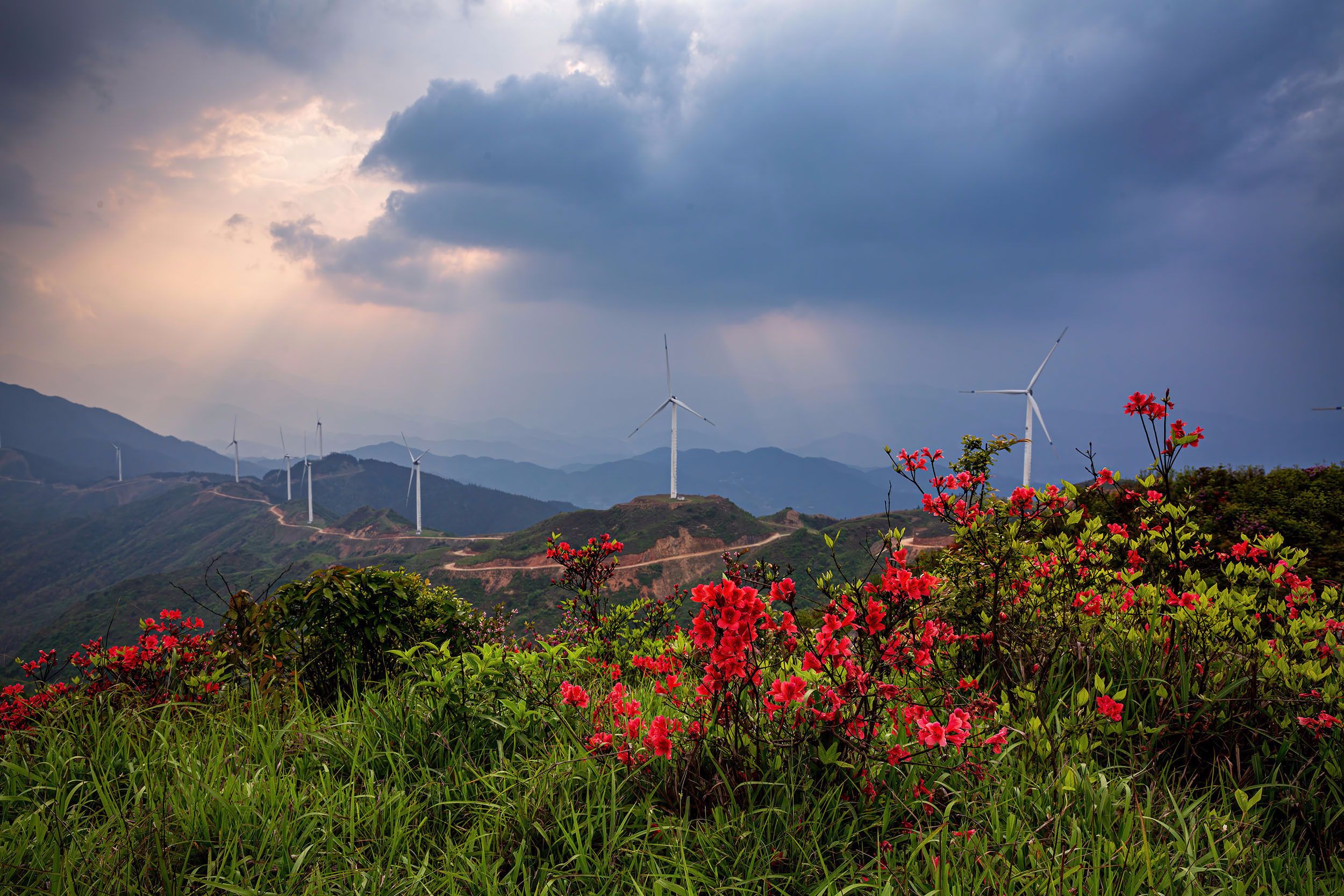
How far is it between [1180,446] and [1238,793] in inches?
125

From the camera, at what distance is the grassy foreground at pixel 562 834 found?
2850mm

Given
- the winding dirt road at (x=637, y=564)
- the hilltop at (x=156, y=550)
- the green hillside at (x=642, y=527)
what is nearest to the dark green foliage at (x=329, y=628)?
the winding dirt road at (x=637, y=564)

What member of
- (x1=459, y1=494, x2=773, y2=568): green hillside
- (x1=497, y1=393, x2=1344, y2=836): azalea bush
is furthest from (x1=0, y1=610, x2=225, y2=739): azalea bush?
(x1=459, y1=494, x2=773, y2=568): green hillside

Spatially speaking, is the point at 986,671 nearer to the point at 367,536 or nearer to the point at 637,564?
the point at 637,564

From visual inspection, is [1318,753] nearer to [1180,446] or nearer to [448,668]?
[1180,446]

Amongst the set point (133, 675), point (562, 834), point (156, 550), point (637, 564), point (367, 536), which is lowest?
point (156, 550)

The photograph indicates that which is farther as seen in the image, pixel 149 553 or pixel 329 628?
Answer: pixel 149 553

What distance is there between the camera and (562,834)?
3234 millimetres

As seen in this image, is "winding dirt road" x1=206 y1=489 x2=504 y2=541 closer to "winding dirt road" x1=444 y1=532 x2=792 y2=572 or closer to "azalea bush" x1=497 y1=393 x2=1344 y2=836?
"winding dirt road" x1=444 y1=532 x2=792 y2=572

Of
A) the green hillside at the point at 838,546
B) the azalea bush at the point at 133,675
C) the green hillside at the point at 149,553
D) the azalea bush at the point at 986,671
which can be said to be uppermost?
the azalea bush at the point at 986,671

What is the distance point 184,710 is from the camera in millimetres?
5230

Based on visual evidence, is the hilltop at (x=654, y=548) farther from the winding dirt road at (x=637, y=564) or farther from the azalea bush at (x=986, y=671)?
the azalea bush at (x=986, y=671)

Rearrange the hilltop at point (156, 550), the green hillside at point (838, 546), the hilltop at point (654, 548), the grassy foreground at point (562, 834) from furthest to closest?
1. the hilltop at point (156, 550)
2. the hilltop at point (654, 548)
3. the green hillside at point (838, 546)
4. the grassy foreground at point (562, 834)

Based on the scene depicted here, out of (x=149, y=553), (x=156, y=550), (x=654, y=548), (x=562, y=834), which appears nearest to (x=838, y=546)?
(x=654, y=548)
